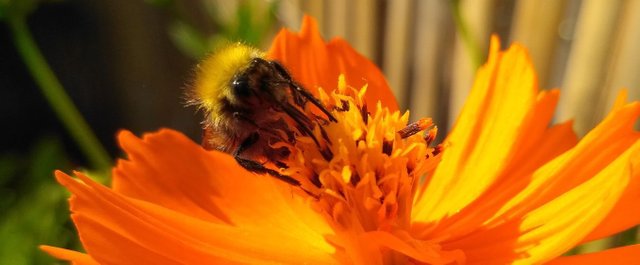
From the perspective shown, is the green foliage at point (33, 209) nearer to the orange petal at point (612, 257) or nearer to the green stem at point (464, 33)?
the green stem at point (464, 33)

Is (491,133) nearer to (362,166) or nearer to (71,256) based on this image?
(362,166)

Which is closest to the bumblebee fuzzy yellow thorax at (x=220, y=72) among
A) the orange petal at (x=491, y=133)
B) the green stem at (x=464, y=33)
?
the orange petal at (x=491, y=133)

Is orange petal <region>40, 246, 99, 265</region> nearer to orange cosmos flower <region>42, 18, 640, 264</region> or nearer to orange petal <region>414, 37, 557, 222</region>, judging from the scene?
orange cosmos flower <region>42, 18, 640, 264</region>

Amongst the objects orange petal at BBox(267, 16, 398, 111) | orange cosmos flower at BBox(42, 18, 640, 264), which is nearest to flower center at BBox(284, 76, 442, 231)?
orange cosmos flower at BBox(42, 18, 640, 264)

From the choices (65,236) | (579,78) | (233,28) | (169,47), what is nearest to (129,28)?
(169,47)

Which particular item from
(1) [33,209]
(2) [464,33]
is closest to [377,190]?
(2) [464,33]

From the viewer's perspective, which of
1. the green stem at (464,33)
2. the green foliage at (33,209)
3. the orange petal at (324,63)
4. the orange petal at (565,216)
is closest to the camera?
the orange petal at (565,216)

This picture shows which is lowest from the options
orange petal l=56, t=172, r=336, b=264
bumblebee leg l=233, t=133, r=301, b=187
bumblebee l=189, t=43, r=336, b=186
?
orange petal l=56, t=172, r=336, b=264

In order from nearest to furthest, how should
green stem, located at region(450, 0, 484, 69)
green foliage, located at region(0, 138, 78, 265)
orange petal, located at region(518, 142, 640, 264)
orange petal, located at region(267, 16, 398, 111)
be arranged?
orange petal, located at region(518, 142, 640, 264) < orange petal, located at region(267, 16, 398, 111) < green stem, located at region(450, 0, 484, 69) < green foliage, located at region(0, 138, 78, 265)
